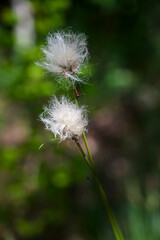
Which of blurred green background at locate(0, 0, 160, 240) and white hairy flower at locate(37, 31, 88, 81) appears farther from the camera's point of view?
blurred green background at locate(0, 0, 160, 240)

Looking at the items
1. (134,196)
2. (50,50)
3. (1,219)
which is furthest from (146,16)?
(50,50)

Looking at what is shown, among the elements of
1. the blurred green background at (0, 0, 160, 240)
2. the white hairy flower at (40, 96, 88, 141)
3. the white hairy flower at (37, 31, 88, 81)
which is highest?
the blurred green background at (0, 0, 160, 240)

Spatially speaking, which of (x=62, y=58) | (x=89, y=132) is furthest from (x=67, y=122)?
(x=89, y=132)

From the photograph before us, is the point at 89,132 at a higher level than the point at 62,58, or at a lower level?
higher

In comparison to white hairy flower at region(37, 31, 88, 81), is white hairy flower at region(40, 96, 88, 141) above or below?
below

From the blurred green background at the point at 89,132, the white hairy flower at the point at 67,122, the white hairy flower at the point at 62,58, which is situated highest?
the blurred green background at the point at 89,132

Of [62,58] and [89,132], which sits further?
[89,132]

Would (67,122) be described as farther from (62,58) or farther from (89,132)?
(89,132)

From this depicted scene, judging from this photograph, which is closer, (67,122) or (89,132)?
(67,122)

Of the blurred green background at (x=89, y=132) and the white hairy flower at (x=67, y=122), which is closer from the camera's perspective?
the white hairy flower at (x=67, y=122)
